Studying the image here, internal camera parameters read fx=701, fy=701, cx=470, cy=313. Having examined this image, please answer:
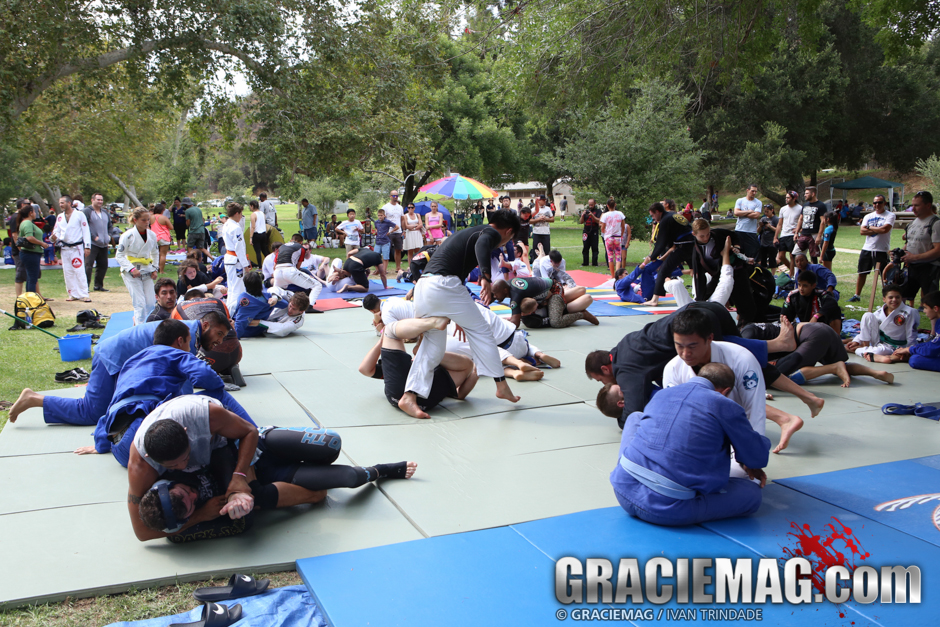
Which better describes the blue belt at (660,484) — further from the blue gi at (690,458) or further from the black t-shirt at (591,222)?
the black t-shirt at (591,222)

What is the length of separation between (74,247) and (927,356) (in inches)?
478

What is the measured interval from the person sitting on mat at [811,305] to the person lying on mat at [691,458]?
4206 mm

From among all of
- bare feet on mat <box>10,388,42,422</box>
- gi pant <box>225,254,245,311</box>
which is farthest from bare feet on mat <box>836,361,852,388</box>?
gi pant <box>225,254,245,311</box>

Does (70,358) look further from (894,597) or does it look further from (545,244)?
(545,244)

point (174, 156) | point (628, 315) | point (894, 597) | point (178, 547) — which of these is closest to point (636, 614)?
point (894, 597)

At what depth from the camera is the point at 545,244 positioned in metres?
16.9

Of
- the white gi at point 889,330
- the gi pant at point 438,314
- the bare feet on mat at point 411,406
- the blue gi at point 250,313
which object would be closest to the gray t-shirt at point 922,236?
the white gi at point 889,330

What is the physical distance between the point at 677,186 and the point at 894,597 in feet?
56.3

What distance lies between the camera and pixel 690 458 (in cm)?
354

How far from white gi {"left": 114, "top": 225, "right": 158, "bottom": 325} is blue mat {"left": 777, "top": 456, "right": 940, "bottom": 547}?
307 inches

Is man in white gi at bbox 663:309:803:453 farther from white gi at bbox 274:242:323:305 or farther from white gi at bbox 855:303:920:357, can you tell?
white gi at bbox 274:242:323:305

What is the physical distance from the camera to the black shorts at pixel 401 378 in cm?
596

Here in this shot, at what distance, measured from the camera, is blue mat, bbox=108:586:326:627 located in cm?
300

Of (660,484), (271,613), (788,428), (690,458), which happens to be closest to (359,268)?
(788,428)
